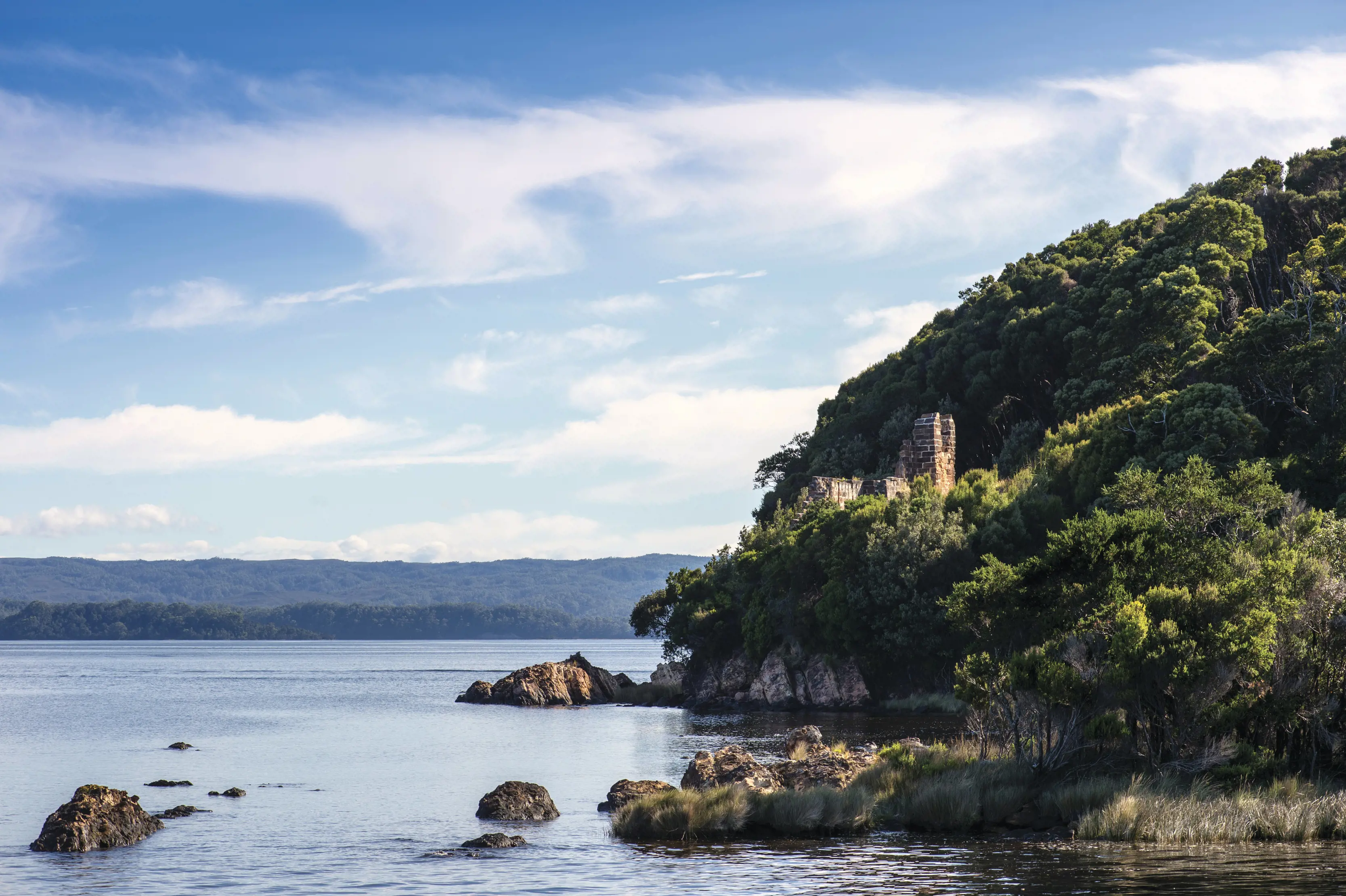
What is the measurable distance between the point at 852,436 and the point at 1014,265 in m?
18.2

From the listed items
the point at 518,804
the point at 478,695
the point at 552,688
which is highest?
the point at 518,804

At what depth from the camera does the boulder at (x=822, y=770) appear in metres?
32.9

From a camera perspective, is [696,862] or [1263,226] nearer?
[696,862]

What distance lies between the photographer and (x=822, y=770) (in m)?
33.6

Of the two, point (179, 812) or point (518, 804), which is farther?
point (179, 812)

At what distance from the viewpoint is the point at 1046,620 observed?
3162 cm

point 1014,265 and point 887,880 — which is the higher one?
point 1014,265

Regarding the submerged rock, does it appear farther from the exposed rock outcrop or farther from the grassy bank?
the exposed rock outcrop

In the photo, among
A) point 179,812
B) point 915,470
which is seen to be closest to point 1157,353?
point 915,470

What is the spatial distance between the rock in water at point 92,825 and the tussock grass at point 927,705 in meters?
39.3

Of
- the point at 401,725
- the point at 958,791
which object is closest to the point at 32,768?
the point at 401,725

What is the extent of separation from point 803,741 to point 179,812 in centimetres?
1774

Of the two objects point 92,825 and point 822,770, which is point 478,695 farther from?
point 92,825

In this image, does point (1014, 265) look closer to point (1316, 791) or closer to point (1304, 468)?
point (1304, 468)
